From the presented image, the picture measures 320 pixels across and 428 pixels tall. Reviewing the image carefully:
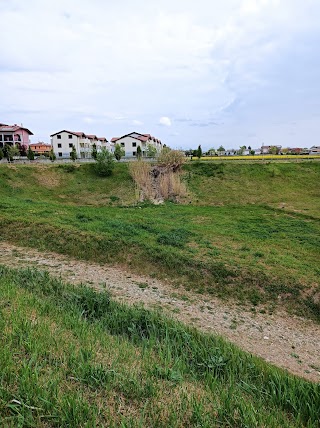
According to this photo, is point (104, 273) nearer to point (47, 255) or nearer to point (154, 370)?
point (47, 255)

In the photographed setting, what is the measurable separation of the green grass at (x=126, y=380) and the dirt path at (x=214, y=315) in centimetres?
170

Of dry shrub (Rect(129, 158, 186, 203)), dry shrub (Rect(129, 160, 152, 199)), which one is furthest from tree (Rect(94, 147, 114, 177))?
dry shrub (Rect(129, 160, 152, 199))

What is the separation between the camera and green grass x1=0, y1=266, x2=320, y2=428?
8.93 ft

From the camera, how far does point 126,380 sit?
3.17m

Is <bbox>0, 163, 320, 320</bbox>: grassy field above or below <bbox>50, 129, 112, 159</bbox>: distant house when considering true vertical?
below

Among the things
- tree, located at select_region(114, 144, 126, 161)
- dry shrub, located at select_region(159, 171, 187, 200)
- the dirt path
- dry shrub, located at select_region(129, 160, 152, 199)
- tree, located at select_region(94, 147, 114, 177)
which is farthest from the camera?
tree, located at select_region(114, 144, 126, 161)

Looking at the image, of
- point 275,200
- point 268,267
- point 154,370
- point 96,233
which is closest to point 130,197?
point 275,200

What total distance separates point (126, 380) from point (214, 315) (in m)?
4.54

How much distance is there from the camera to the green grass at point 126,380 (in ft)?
8.93

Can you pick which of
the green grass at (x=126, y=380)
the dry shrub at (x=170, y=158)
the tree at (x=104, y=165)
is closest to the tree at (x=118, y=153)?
the tree at (x=104, y=165)

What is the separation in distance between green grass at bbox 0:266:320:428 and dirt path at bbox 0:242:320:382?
170cm

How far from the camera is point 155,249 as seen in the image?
417 inches

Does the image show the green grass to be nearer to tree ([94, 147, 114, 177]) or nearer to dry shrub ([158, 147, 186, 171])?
dry shrub ([158, 147, 186, 171])

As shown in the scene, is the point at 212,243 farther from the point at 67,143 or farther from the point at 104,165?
the point at 67,143
